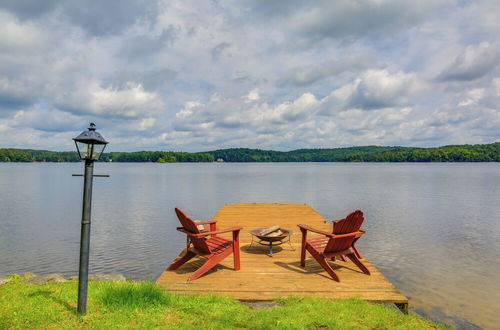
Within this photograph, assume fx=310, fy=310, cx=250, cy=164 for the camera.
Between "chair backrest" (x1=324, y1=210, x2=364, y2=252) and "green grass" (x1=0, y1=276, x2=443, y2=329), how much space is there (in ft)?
4.00

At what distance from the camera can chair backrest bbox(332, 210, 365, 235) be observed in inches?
256

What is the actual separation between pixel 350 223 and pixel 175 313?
3826mm

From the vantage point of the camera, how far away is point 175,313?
195 inches

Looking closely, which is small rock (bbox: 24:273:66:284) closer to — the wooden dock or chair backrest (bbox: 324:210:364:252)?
the wooden dock

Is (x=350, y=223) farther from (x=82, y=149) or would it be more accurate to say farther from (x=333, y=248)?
(x=82, y=149)

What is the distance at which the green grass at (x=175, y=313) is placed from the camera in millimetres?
4613

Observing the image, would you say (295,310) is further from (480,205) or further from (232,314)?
(480,205)

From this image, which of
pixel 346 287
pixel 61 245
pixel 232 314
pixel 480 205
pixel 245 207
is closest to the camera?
pixel 232 314

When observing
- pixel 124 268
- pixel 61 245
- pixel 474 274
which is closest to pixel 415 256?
pixel 474 274

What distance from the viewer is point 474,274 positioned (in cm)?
1025

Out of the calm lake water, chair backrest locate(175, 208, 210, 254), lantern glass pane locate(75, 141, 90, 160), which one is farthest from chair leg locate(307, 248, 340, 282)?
lantern glass pane locate(75, 141, 90, 160)

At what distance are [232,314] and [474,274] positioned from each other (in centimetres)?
942

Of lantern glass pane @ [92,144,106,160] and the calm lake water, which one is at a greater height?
lantern glass pane @ [92,144,106,160]

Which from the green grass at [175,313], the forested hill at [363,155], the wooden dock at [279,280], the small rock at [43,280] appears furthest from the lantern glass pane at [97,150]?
the forested hill at [363,155]
